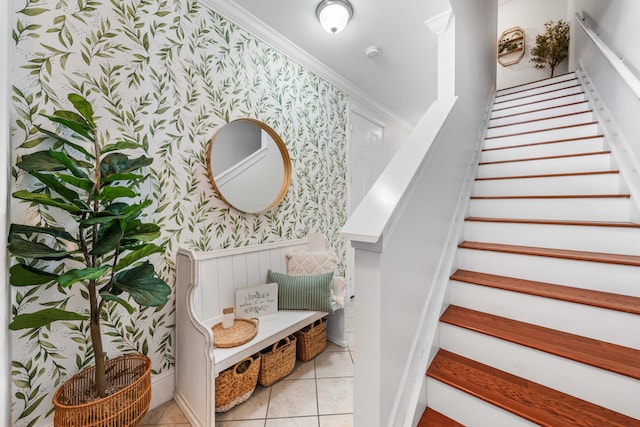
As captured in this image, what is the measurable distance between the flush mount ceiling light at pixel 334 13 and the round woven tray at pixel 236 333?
2161 millimetres

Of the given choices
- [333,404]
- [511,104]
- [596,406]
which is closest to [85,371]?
[333,404]

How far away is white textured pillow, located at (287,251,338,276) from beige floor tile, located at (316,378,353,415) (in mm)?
805

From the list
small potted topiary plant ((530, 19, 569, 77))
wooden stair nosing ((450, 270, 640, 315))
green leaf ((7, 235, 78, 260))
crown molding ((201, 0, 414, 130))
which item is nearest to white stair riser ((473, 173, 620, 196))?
wooden stair nosing ((450, 270, 640, 315))

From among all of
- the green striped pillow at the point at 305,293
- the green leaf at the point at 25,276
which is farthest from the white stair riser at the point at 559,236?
the green leaf at the point at 25,276

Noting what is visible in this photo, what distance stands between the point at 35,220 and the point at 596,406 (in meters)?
2.33

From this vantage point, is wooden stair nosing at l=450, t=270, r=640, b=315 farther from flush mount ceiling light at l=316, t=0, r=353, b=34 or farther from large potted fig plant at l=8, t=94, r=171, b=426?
flush mount ceiling light at l=316, t=0, r=353, b=34

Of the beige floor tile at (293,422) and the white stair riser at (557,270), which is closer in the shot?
the white stair riser at (557,270)

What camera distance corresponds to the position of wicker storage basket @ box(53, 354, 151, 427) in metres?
1.03

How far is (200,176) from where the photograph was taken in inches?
71.0

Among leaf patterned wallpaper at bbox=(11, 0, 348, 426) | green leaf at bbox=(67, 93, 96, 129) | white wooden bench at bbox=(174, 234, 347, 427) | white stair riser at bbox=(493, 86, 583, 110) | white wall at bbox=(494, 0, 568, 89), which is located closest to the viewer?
green leaf at bbox=(67, 93, 96, 129)

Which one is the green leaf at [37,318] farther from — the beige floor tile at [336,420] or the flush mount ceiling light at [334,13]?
the flush mount ceiling light at [334,13]

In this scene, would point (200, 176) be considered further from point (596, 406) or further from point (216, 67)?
point (596, 406)

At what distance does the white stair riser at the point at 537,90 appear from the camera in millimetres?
2881

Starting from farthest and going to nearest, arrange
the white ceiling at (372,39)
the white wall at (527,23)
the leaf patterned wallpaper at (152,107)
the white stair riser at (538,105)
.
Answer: the white wall at (527,23) < the white stair riser at (538,105) < the white ceiling at (372,39) < the leaf patterned wallpaper at (152,107)
